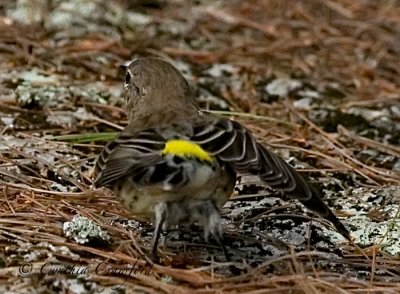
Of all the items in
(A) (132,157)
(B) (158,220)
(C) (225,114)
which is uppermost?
(A) (132,157)

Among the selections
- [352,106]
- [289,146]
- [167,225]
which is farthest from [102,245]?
[352,106]

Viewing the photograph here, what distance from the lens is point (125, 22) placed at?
6.32 meters

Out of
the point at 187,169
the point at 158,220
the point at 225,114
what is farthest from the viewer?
the point at 225,114

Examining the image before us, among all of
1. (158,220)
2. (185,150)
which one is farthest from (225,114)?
(185,150)

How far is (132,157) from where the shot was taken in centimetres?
307

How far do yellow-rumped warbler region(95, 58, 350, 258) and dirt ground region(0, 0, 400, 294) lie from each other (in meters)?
0.16

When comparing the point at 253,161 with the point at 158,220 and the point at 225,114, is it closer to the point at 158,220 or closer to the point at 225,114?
the point at 158,220

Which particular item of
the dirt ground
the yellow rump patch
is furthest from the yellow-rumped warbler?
A: the dirt ground

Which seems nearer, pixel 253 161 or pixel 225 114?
pixel 253 161

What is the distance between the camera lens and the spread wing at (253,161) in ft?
9.95

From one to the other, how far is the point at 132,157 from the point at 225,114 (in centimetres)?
180

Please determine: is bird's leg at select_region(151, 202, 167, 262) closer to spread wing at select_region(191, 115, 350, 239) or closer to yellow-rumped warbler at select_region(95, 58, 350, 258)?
yellow-rumped warbler at select_region(95, 58, 350, 258)

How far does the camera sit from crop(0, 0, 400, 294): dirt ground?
10.3 feet

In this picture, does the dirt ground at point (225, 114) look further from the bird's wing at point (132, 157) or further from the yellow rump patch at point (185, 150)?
the yellow rump patch at point (185, 150)
